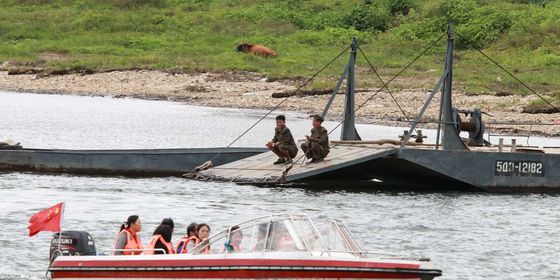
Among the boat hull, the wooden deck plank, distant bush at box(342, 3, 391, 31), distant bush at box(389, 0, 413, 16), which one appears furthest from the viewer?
distant bush at box(389, 0, 413, 16)

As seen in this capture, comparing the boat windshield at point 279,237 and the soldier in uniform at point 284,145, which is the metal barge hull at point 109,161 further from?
the boat windshield at point 279,237

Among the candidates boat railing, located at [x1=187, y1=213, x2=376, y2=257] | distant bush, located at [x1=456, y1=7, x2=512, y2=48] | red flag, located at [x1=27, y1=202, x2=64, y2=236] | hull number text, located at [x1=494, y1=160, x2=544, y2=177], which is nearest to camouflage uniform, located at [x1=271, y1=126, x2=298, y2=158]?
hull number text, located at [x1=494, y1=160, x2=544, y2=177]

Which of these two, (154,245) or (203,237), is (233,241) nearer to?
(203,237)

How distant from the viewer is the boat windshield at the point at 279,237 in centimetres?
1808

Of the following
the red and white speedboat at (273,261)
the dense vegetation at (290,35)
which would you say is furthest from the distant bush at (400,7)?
the red and white speedboat at (273,261)

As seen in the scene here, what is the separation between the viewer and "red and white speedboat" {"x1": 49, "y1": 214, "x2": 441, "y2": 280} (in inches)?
697

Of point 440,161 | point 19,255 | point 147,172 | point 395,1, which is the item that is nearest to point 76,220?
point 19,255

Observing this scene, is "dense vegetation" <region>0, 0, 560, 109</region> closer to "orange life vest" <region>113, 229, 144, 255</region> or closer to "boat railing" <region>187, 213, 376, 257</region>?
"orange life vest" <region>113, 229, 144, 255</region>

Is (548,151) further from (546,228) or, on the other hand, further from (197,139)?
(197,139)

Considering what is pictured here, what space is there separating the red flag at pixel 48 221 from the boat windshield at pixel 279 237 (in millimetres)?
2127

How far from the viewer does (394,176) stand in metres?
35.5

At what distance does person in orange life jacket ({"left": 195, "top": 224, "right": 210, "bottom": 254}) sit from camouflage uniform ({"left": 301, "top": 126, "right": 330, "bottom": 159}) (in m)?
13.8

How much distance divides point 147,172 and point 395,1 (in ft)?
142

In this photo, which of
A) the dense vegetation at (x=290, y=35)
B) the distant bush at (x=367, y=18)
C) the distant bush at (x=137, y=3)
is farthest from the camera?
the distant bush at (x=137, y=3)
